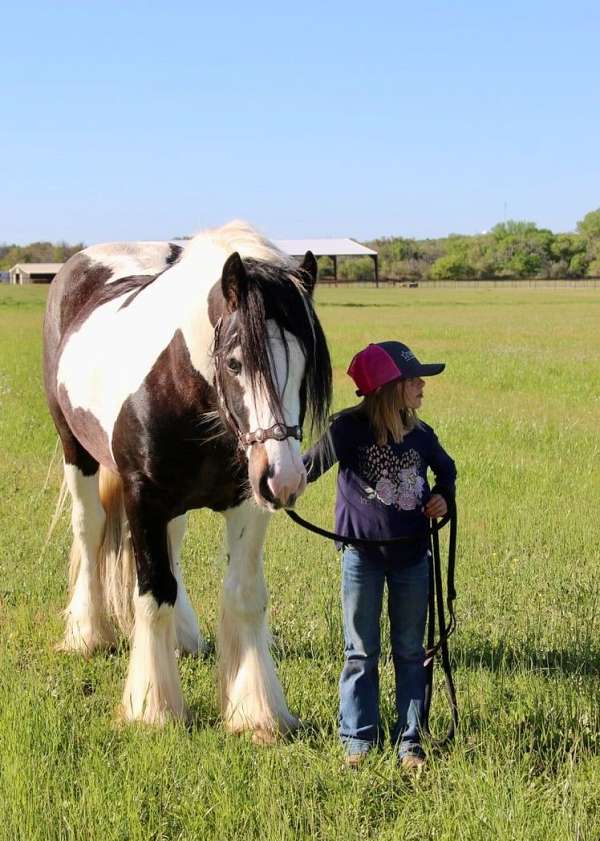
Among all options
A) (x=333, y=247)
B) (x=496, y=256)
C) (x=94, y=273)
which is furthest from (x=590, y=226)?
(x=94, y=273)

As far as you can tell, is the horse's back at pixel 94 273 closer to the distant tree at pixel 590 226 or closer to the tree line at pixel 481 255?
the tree line at pixel 481 255

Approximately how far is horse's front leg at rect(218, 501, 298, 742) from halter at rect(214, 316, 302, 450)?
724 millimetres

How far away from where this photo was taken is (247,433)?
3.10 meters

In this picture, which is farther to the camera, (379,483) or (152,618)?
(152,618)

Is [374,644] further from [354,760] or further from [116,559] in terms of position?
[116,559]

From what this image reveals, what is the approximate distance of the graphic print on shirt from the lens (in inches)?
135

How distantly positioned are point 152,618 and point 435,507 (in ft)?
4.38

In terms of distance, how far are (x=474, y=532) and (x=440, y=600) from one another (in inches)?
129

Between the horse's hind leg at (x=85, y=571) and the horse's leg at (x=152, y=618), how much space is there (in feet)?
2.92

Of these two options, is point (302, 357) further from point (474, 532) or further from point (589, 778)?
point (474, 532)

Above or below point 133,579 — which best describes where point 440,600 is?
above

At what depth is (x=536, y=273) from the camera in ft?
412

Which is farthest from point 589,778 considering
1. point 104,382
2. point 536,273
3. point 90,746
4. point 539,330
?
point 536,273

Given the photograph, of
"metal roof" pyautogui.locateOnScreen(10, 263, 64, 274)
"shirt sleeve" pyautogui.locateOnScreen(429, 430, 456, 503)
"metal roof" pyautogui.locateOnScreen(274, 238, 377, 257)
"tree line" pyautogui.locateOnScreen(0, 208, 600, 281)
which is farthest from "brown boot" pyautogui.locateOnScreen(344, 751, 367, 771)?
"tree line" pyautogui.locateOnScreen(0, 208, 600, 281)
